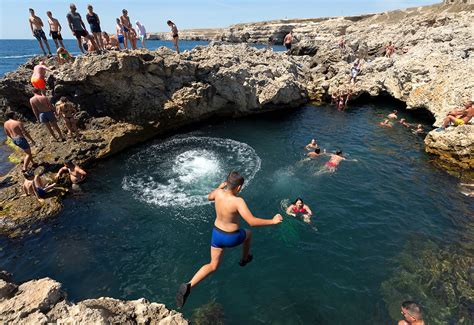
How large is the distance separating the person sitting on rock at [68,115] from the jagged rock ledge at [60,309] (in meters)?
11.8

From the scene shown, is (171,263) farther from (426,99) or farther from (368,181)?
(426,99)

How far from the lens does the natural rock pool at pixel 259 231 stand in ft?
25.3

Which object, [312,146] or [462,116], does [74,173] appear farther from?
[462,116]

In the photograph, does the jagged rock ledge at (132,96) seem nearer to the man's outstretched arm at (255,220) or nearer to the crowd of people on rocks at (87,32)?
the crowd of people on rocks at (87,32)

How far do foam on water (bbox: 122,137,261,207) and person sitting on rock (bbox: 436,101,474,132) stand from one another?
1109 centimetres

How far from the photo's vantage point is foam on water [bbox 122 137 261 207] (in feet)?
39.8

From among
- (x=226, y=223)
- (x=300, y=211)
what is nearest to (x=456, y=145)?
(x=300, y=211)

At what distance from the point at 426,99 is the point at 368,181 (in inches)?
436

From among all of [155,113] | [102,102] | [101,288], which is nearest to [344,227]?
[101,288]

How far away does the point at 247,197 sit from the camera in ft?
38.6

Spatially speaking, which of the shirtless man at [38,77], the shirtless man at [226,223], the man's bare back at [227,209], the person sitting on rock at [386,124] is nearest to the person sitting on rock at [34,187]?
the shirtless man at [38,77]

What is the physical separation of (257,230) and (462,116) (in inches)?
542

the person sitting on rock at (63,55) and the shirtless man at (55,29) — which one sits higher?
the shirtless man at (55,29)

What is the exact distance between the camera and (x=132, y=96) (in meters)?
16.9
